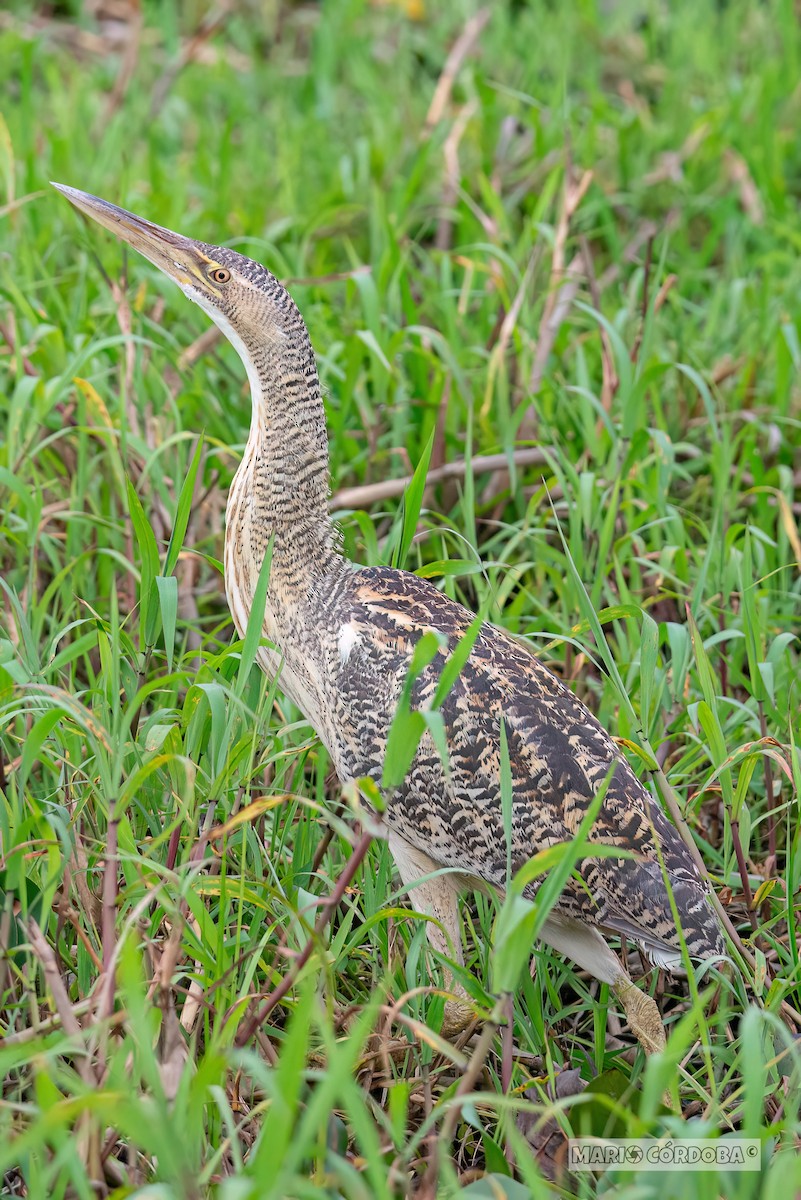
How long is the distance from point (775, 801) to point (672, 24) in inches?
202

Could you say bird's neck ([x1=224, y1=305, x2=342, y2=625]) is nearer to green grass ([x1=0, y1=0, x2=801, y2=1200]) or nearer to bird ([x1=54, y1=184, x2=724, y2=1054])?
bird ([x1=54, y1=184, x2=724, y2=1054])

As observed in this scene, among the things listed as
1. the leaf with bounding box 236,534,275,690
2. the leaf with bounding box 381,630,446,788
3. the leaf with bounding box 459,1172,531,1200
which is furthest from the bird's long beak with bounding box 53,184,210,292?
the leaf with bounding box 459,1172,531,1200

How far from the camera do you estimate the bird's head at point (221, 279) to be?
10.2 ft

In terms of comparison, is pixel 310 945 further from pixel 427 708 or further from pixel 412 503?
pixel 412 503

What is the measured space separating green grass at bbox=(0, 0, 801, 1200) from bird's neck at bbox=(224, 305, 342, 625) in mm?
237

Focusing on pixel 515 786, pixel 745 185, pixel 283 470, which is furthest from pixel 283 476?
pixel 745 185

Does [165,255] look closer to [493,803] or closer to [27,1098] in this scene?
[493,803]

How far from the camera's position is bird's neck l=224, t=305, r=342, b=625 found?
10.3ft

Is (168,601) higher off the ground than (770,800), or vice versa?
(168,601)

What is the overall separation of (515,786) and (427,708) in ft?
0.87

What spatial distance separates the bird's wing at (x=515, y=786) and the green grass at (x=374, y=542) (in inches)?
5.5

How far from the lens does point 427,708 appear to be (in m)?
2.82

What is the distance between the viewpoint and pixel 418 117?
6.56m

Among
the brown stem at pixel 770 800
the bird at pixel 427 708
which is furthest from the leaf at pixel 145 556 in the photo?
the brown stem at pixel 770 800
